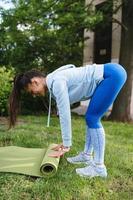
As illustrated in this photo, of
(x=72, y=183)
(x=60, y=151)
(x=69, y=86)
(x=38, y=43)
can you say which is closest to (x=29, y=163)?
(x=60, y=151)

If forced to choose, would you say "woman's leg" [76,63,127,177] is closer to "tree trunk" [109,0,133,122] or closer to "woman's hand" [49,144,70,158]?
"woman's hand" [49,144,70,158]

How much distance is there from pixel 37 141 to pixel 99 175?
2.12 meters

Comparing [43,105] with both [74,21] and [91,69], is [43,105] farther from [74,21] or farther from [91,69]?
[91,69]

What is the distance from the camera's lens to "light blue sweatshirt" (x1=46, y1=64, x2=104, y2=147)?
17.4 ft

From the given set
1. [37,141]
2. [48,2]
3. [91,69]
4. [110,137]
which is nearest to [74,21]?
[48,2]

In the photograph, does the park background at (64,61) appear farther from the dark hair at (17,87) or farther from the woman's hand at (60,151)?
the dark hair at (17,87)

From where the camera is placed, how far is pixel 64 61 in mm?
19109

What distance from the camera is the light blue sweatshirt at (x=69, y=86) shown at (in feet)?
17.4

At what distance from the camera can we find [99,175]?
569cm

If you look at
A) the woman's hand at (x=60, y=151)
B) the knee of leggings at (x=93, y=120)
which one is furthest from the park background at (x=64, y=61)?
the knee of leggings at (x=93, y=120)

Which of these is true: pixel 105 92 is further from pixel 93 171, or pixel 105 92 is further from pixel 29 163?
pixel 29 163

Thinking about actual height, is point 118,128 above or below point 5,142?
below

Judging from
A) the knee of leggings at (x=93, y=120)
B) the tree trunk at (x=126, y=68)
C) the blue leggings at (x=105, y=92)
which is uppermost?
the blue leggings at (x=105, y=92)

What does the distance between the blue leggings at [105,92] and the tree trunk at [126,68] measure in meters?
8.26
